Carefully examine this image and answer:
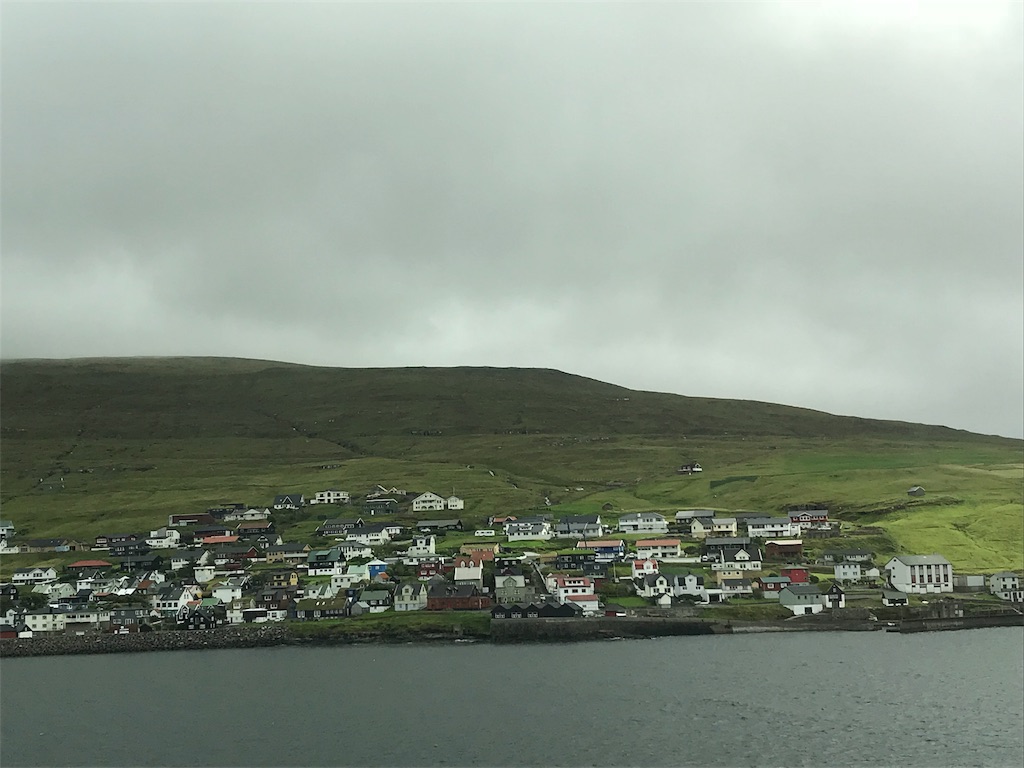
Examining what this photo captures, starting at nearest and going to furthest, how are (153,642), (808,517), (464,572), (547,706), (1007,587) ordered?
(547,706) → (153,642) → (1007,587) → (464,572) → (808,517)

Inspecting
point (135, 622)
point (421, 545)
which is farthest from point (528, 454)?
point (135, 622)

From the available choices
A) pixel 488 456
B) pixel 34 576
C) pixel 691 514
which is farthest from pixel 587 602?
pixel 488 456

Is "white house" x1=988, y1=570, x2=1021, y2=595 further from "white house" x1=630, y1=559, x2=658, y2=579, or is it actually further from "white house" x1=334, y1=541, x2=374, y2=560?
"white house" x1=334, y1=541, x2=374, y2=560

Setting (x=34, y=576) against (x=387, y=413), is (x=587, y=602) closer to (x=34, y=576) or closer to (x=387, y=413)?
(x=34, y=576)

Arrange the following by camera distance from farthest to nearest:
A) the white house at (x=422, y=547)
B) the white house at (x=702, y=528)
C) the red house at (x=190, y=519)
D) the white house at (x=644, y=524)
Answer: the red house at (x=190, y=519) < the white house at (x=644, y=524) < the white house at (x=702, y=528) < the white house at (x=422, y=547)

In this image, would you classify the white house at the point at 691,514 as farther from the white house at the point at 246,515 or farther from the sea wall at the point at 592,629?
the white house at the point at 246,515

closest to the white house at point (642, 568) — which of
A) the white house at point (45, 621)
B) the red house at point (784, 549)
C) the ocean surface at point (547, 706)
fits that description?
the red house at point (784, 549)
